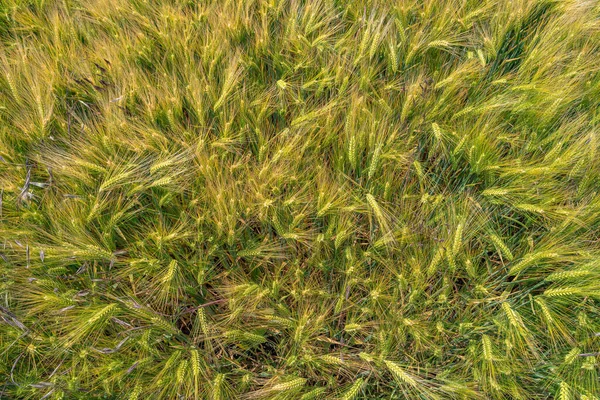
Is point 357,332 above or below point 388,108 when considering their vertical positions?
below

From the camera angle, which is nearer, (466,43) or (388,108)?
(388,108)

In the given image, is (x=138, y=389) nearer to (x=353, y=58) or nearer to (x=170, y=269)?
(x=170, y=269)

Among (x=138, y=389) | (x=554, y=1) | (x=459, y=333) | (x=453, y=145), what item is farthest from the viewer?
(x=554, y=1)

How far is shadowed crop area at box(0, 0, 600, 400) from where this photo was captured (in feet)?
4.63

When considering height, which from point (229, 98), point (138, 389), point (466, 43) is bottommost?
point (138, 389)

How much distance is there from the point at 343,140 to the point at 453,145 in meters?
0.35

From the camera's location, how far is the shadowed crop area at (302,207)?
1411 mm

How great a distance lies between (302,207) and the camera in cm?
149

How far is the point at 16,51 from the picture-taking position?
5.67ft

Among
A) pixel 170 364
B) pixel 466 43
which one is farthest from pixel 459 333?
pixel 466 43

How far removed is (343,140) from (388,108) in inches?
6.8

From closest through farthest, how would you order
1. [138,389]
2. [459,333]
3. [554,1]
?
[138,389], [459,333], [554,1]

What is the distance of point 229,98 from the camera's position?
1.57 m

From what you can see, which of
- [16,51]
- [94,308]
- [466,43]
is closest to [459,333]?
[466,43]
